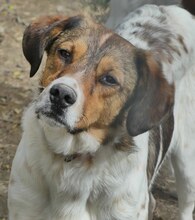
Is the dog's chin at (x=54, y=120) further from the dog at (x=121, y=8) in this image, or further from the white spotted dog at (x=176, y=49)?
the dog at (x=121, y=8)

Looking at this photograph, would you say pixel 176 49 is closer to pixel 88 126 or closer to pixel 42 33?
pixel 42 33

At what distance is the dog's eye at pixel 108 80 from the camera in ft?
12.6

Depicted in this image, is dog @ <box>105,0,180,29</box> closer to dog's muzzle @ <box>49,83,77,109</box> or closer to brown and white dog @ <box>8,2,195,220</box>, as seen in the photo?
brown and white dog @ <box>8,2,195,220</box>

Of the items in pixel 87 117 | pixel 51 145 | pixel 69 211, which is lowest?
pixel 69 211

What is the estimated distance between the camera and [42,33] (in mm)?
4098

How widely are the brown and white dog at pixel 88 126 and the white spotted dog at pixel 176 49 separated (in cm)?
56

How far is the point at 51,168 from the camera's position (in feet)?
13.6

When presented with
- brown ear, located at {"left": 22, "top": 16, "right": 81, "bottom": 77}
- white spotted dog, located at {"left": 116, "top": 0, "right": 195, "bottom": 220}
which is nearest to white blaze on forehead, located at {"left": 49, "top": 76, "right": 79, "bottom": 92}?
brown ear, located at {"left": 22, "top": 16, "right": 81, "bottom": 77}

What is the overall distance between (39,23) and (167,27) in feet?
3.80

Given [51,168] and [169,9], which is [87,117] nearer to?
[51,168]

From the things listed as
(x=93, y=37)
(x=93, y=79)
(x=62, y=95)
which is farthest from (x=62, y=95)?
(x=93, y=37)

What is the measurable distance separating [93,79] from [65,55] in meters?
0.24

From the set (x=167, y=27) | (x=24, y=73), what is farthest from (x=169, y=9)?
(x=24, y=73)

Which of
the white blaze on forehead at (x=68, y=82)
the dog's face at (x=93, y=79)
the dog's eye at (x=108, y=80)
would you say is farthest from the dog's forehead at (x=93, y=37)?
the white blaze on forehead at (x=68, y=82)
